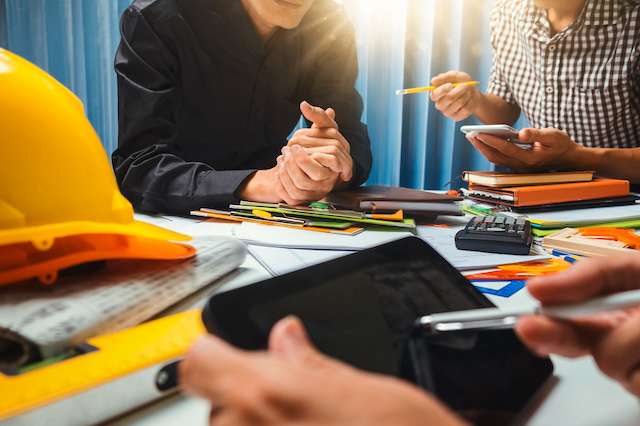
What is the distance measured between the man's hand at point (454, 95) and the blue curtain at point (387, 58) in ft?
2.20

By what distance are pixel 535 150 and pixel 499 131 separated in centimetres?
18

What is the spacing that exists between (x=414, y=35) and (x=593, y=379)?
1956 mm

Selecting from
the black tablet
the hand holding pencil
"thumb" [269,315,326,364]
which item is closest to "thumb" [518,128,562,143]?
the hand holding pencil

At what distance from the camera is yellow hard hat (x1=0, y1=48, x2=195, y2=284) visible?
1.13 feet

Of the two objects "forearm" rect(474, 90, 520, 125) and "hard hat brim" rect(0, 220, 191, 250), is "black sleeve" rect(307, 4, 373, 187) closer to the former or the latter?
"forearm" rect(474, 90, 520, 125)

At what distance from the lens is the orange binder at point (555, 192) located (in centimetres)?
82

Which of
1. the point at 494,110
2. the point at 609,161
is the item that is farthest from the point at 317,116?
the point at 494,110

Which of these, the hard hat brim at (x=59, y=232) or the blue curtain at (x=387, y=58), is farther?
the blue curtain at (x=387, y=58)

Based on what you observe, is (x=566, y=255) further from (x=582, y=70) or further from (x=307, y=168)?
(x=582, y=70)

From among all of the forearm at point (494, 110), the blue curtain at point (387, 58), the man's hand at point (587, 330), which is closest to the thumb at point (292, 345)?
the man's hand at point (587, 330)

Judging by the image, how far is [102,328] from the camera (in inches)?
12.1

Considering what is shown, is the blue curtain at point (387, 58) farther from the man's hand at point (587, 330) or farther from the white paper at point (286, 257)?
the man's hand at point (587, 330)

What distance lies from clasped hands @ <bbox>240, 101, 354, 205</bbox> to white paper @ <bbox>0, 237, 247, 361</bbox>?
12.1 inches

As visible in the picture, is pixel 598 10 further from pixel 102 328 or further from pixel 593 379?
pixel 102 328
